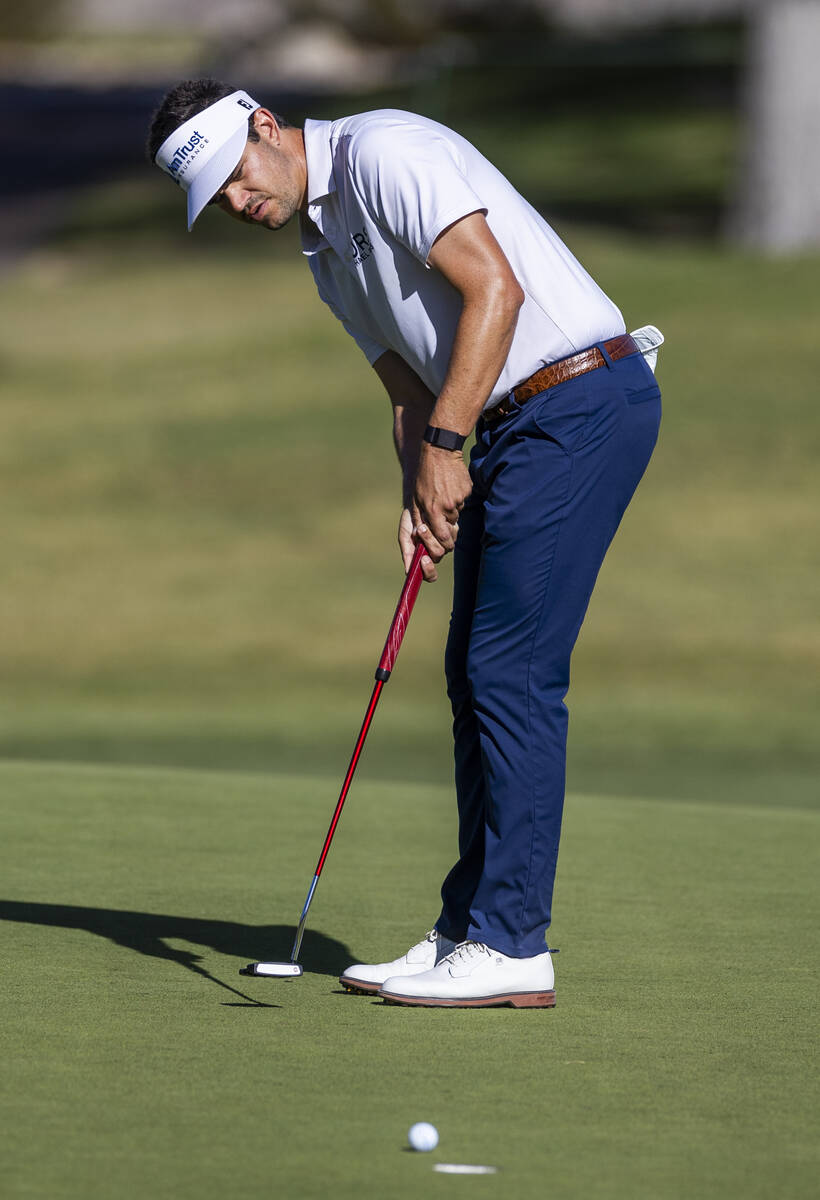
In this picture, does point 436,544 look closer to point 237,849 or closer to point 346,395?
point 237,849

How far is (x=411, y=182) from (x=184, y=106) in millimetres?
529

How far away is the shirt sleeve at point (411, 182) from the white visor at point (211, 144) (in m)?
0.24

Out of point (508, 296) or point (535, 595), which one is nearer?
point (508, 296)

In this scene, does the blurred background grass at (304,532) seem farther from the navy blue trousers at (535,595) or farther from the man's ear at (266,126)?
the man's ear at (266,126)

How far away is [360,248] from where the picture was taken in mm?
3947

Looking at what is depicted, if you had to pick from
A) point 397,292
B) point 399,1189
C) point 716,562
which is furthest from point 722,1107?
point 716,562

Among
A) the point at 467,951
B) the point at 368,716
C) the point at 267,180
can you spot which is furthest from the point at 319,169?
the point at 467,951

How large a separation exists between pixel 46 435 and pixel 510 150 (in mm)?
14765

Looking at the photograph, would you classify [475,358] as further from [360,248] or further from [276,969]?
[276,969]

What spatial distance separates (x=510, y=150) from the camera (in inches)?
1142

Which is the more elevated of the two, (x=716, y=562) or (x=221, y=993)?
(x=716, y=562)

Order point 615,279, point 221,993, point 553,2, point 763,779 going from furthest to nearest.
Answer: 1. point 553,2
2. point 615,279
3. point 763,779
4. point 221,993

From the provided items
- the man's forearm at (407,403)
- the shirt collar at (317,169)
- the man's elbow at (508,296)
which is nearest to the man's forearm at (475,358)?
the man's elbow at (508,296)

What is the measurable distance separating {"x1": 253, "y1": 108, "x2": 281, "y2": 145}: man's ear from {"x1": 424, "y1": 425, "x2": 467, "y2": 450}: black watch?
2.20 feet
